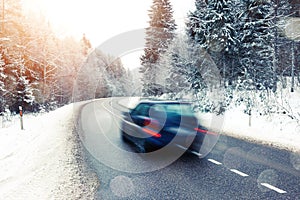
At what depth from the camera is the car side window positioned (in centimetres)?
827

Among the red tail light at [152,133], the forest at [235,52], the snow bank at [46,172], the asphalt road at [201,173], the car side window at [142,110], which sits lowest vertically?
the asphalt road at [201,173]

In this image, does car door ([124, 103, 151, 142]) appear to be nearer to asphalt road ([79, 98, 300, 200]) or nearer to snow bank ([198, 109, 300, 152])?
asphalt road ([79, 98, 300, 200])

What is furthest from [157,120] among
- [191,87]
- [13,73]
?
[13,73]

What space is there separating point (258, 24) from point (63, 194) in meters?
23.6

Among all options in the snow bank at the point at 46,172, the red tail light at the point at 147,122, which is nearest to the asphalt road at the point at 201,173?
the snow bank at the point at 46,172

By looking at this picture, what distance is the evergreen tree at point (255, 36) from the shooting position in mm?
22516

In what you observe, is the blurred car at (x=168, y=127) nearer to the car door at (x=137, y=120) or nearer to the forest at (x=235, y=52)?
the car door at (x=137, y=120)

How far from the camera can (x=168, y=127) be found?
7.45 metres

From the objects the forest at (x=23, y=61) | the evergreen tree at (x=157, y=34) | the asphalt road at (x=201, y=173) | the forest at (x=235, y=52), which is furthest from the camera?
the evergreen tree at (x=157, y=34)

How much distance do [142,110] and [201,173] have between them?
11.1 ft

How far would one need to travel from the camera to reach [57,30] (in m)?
37.7

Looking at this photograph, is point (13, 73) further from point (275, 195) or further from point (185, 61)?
point (275, 195)

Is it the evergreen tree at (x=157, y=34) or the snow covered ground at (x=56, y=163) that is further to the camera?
the evergreen tree at (x=157, y=34)

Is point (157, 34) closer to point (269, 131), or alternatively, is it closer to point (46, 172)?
point (269, 131)
